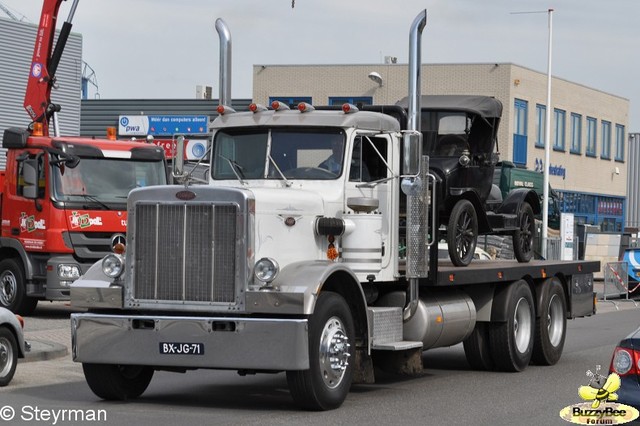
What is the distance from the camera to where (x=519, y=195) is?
18141 millimetres

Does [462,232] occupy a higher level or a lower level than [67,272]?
higher

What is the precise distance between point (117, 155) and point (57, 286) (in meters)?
2.48

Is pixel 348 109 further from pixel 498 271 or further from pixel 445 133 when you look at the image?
pixel 445 133

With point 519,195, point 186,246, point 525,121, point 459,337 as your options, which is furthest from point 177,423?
point 525,121

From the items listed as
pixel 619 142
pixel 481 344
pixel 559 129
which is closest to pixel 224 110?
pixel 481 344

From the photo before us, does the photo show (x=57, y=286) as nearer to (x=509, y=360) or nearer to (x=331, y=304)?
(x=509, y=360)

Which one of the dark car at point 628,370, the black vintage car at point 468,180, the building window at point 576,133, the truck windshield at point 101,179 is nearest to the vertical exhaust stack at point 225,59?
the black vintage car at point 468,180

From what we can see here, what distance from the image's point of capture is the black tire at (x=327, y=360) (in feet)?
38.2

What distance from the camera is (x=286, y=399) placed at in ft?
42.7

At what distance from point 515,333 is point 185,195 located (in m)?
5.76

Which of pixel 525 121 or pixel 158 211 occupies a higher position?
pixel 525 121

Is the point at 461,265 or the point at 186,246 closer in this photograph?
the point at 186,246

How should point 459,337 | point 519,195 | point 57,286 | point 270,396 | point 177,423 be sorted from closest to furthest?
1. point 177,423
2. point 270,396
3. point 459,337
4. point 519,195
5. point 57,286

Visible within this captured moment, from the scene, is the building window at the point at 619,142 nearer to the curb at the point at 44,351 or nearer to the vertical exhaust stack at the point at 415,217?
the curb at the point at 44,351
